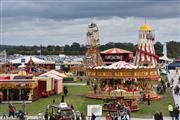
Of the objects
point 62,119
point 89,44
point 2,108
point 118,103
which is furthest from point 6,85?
point 89,44

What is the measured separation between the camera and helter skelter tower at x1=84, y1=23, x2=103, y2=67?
219ft

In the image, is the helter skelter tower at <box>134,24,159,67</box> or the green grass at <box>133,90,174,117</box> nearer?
the green grass at <box>133,90,174,117</box>

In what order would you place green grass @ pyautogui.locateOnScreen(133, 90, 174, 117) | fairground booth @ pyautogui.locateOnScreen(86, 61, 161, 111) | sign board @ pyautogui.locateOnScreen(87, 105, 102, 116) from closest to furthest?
sign board @ pyautogui.locateOnScreen(87, 105, 102, 116), green grass @ pyautogui.locateOnScreen(133, 90, 174, 117), fairground booth @ pyautogui.locateOnScreen(86, 61, 161, 111)

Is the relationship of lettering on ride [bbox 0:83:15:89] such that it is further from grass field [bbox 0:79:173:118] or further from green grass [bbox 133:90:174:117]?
green grass [bbox 133:90:174:117]

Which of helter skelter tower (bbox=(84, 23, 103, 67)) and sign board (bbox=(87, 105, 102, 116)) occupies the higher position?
helter skelter tower (bbox=(84, 23, 103, 67))

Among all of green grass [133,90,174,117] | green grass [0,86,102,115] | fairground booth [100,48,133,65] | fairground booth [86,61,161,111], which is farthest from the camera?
fairground booth [100,48,133,65]

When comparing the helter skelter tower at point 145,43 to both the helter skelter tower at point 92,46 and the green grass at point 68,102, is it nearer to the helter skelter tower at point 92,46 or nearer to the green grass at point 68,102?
the green grass at point 68,102

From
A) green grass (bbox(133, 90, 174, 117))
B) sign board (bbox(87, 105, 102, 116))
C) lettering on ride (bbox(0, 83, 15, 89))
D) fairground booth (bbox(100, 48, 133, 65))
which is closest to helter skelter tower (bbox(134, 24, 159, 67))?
green grass (bbox(133, 90, 174, 117))

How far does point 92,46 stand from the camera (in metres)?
69.6

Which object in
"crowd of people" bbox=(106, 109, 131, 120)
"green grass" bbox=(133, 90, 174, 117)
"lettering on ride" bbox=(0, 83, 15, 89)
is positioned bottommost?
"green grass" bbox=(133, 90, 174, 117)

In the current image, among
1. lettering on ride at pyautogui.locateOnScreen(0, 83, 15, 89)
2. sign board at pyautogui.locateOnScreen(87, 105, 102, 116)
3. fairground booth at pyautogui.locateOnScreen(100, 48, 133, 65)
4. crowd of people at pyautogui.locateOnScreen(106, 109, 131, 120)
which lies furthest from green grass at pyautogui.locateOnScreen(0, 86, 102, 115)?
fairground booth at pyautogui.locateOnScreen(100, 48, 133, 65)

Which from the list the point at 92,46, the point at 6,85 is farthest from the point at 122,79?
the point at 92,46

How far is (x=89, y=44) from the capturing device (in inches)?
2731

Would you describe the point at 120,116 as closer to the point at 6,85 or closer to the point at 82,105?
the point at 82,105
